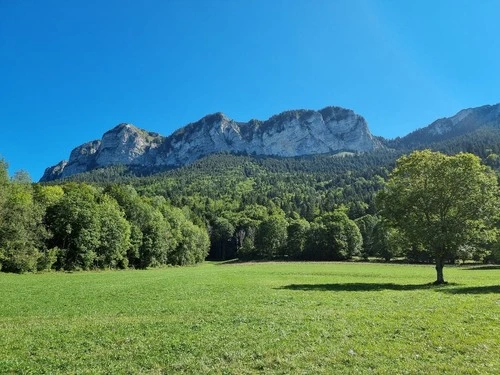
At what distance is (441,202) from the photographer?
39.9m

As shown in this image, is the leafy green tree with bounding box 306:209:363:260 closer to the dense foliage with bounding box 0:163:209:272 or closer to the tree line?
the tree line

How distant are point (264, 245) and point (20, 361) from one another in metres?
135

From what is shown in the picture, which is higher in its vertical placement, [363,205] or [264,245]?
[363,205]

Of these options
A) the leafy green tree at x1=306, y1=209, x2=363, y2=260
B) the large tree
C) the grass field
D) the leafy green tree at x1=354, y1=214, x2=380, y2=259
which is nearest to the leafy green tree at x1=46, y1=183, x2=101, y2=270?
the grass field

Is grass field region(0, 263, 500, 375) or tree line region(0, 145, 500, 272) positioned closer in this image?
grass field region(0, 263, 500, 375)

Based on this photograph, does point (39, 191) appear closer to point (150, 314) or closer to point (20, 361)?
point (150, 314)

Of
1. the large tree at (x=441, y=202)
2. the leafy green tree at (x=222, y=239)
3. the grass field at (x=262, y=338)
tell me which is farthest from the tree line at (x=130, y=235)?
the grass field at (x=262, y=338)

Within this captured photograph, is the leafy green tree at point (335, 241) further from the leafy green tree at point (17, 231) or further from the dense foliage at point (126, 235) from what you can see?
the leafy green tree at point (17, 231)

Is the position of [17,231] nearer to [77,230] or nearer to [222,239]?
[77,230]

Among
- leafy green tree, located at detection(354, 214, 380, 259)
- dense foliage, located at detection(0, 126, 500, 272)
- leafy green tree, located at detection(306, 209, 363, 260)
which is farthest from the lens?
leafy green tree, located at detection(354, 214, 380, 259)

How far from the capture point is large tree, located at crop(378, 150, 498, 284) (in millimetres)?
38500

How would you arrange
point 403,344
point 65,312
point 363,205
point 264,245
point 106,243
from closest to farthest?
point 403,344, point 65,312, point 106,243, point 264,245, point 363,205

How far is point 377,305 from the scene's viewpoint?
23.1m

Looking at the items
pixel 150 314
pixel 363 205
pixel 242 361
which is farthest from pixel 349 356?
pixel 363 205
